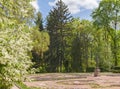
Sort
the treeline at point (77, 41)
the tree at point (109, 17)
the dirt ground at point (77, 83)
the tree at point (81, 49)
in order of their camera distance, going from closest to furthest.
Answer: the dirt ground at point (77, 83)
the treeline at point (77, 41)
the tree at point (81, 49)
the tree at point (109, 17)

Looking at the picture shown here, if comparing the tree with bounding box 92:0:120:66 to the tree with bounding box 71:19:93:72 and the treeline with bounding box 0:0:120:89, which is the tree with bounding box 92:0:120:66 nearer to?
the treeline with bounding box 0:0:120:89

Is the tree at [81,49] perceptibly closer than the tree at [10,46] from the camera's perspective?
No

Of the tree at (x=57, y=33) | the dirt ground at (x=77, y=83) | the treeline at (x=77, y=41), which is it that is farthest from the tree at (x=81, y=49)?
the dirt ground at (x=77, y=83)

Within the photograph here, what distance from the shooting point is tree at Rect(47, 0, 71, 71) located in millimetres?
58312

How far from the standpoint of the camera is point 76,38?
5850 centimetres

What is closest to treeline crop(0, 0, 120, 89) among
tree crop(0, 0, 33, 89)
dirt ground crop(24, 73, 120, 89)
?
dirt ground crop(24, 73, 120, 89)

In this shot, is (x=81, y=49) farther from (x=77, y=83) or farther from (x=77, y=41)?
(x=77, y=83)

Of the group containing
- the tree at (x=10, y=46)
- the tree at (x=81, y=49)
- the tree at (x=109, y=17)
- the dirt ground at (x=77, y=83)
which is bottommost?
the dirt ground at (x=77, y=83)

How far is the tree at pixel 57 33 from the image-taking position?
2296 inches

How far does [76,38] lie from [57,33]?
3.88 meters

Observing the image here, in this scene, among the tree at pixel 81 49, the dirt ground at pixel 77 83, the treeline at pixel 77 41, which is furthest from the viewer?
the tree at pixel 81 49

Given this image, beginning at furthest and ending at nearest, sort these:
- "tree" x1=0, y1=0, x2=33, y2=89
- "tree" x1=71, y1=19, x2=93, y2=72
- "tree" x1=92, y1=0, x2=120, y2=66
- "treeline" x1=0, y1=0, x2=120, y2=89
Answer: "tree" x1=92, y1=0, x2=120, y2=66
"tree" x1=71, y1=19, x2=93, y2=72
"treeline" x1=0, y1=0, x2=120, y2=89
"tree" x1=0, y1=0, x2=33, y2=89

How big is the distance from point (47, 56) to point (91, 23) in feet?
44.1

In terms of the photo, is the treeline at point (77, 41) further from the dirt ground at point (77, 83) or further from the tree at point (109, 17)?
the dirt ground at point (77, 83)
